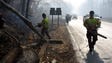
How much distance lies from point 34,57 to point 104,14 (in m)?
156

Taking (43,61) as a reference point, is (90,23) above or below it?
above

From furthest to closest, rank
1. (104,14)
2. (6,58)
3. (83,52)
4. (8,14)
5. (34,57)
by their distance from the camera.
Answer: (104,14) → (8,14) → (83,52) → (34,57) → (6,58)

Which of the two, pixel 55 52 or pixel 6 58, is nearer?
pixel 6 58

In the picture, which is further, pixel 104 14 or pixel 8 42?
pixel 104 14

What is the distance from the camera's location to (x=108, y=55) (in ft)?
47.8

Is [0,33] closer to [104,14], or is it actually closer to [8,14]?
[8,14]

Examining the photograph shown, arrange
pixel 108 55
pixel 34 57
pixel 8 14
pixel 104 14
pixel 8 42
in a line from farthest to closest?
pixel 104 14
pixel 8 14
pixel 108 55
pixel 8 42
pixel 34 57

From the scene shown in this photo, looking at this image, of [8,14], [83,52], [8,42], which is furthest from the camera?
[8,14]

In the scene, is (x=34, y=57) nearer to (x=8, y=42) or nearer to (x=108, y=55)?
(x=8, y=42)


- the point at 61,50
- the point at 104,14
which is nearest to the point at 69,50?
the point at 61,50

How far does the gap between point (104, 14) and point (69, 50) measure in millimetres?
149358

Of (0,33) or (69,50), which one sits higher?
(0,33)

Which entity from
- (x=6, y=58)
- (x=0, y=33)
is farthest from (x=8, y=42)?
(x=6, y=58)

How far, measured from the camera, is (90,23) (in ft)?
49.6
